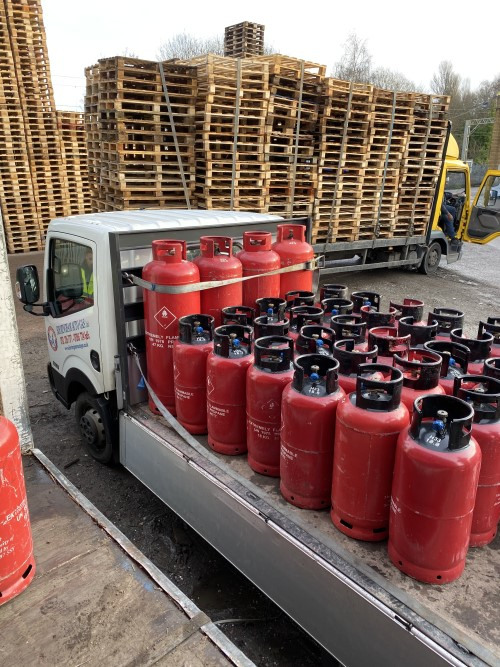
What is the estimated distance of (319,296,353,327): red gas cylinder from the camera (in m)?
4.06

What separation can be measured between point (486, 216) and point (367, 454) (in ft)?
41.1

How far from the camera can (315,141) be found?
10188mm

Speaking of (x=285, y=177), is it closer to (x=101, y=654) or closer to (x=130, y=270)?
(x=130, y=270)

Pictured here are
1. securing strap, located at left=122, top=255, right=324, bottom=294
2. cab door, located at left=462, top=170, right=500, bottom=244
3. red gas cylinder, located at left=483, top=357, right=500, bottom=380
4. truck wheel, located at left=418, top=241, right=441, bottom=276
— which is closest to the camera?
red gas cylinder, located at left=483, top=357, right=500, bottom=380

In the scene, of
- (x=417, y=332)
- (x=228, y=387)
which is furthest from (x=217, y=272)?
(x=417, y=332)

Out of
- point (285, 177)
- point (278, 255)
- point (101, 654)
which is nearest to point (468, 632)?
point (101, 654)

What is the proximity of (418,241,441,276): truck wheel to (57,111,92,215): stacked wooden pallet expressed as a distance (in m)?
9.14

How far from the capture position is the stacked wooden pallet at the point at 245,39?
45.6ft

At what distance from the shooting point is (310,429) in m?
2.77

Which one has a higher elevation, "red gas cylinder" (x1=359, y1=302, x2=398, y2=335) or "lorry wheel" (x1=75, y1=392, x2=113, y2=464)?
"red gas cylinder" (x1=359, y1=302, x2=398, y2=335)

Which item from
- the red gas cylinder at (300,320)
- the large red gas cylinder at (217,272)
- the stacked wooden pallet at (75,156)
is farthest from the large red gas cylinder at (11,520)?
the stacked wooden pallet at (75,156)

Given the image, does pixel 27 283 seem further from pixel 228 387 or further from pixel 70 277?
pixel 228 387

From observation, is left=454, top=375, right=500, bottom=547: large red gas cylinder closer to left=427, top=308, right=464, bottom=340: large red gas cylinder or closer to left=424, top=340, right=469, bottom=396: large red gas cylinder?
left=424, top=340, right=469, bottom=396: large red gas cylinder

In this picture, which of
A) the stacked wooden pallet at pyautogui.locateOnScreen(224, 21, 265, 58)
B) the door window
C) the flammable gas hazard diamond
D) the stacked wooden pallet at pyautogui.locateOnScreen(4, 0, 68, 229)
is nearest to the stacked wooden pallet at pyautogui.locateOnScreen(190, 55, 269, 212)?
the door window
